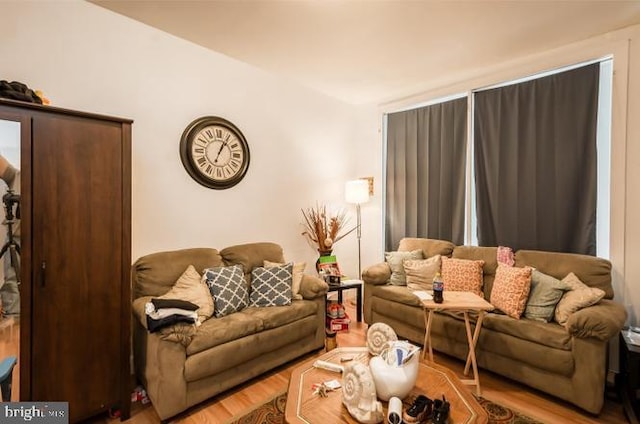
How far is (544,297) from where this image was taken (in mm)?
2324

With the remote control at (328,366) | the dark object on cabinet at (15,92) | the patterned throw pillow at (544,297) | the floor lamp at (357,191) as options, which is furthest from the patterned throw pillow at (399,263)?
the dark object on cabinet at (15,92)

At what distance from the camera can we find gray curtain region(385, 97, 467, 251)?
350cm

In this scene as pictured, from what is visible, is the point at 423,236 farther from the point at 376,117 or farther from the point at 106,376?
the point at 106,376

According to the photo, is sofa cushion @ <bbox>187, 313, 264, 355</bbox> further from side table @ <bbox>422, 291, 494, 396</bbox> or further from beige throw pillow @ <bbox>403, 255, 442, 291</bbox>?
beige throw pillow @ <bbox>403, 255, 442, 291</bbox>

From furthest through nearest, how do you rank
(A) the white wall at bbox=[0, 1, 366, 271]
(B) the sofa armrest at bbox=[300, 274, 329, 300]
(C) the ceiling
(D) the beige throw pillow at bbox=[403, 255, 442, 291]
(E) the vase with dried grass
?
(E) the vase with dried grass < (D) the beige throw pillow at bbox=[403, 255, 442, 291] < (B) the sofa armrest at bbox=[300, 274, 329, 300] < (C) the ceiling < (A) the white wall at bbox=[0, 1, 366, 271]

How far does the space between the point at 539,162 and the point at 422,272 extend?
1495 millimetres

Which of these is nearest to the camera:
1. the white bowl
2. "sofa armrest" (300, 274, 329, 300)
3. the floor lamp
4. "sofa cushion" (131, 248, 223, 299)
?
the white bowl

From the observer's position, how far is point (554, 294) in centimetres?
231

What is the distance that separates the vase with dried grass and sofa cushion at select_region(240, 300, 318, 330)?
1.02 meters

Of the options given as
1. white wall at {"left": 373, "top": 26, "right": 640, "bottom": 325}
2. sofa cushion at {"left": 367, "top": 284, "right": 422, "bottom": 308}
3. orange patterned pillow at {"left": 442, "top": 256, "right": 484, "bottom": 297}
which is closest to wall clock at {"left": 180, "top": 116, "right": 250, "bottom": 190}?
sofa cushion at {"left": 367, "top": 284, "right": 422, "bottom": 308}

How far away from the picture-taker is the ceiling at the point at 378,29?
2.22 metres

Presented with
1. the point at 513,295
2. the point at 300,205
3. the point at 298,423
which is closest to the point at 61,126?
the point at 298,423

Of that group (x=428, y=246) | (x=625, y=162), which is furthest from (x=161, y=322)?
(x=625, y=162)

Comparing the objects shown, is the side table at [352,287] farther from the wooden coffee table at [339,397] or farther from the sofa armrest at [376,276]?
the wooden coffee table at [339,397]
